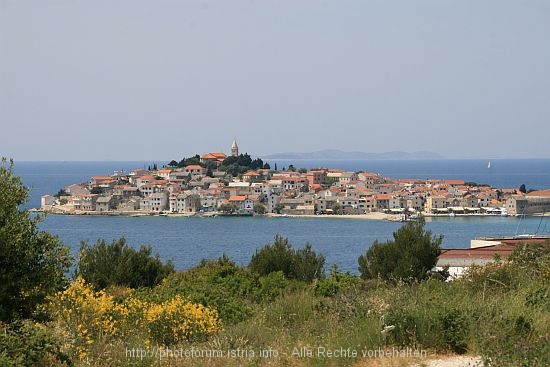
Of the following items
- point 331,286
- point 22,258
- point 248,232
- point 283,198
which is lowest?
point 248,232

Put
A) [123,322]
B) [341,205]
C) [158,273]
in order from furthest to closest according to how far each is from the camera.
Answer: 1. [341,205]
2. [158,273]
3. [123,322]

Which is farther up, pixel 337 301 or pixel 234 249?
pixel 337 301

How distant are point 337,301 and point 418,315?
1182 millimetres

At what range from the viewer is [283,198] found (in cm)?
9288

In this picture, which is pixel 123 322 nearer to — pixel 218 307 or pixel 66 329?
pixel 66 329

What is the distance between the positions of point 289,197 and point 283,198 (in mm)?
1044

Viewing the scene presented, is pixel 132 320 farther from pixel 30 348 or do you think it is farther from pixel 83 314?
pixel 30 348

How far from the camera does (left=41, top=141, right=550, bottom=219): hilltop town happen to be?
292 ft

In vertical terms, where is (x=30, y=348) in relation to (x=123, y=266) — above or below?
above

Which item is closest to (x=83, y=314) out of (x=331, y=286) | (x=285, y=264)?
(x=331, y=286)

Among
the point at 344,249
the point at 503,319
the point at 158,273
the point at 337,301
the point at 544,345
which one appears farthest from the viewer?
the point at 344,249

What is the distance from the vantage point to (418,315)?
5262mm

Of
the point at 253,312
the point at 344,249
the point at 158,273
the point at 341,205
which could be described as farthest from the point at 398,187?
the point at 253,312

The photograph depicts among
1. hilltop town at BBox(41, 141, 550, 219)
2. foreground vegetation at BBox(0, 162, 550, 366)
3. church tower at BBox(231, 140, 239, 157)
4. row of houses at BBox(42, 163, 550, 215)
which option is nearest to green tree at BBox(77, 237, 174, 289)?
foreground vegetation at BBox(0, 162, 550, 366)
